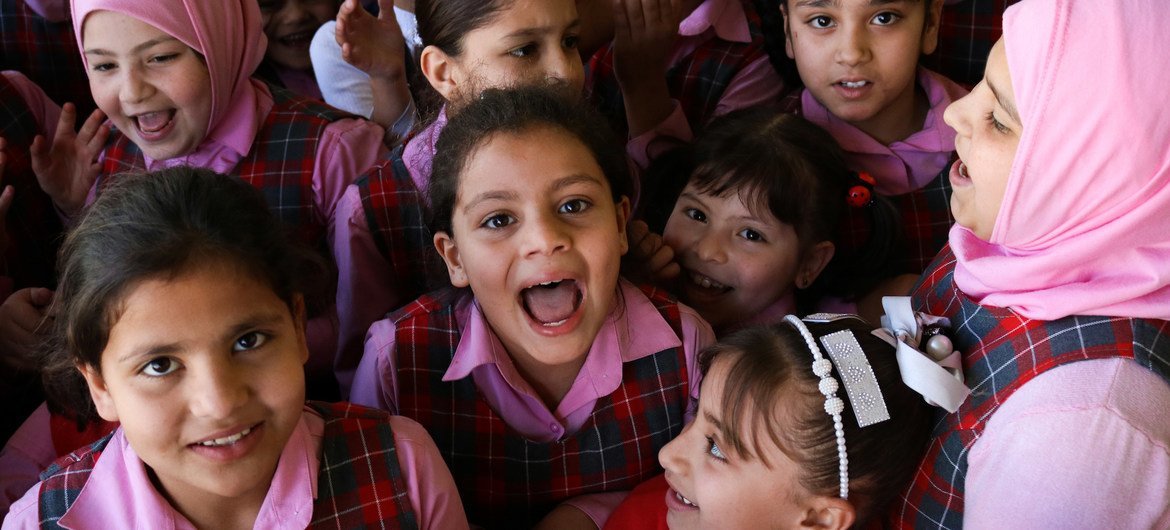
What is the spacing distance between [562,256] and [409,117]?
99 cm

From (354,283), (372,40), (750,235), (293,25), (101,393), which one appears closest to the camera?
(101,393)

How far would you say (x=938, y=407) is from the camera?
133 cm

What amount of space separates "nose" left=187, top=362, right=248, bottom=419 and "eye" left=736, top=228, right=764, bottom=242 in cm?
103

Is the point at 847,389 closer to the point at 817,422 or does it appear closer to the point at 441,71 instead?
the point at 817,422

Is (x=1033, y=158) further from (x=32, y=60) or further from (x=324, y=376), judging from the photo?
(x=32, y=60)

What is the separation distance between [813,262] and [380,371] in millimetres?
892

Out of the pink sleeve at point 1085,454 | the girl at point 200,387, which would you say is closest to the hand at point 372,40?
the girl at point 200,387

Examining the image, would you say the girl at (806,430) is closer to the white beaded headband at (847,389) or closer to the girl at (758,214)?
the white beaded headband at (847,389)

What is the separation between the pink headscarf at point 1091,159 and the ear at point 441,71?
109 centimetres

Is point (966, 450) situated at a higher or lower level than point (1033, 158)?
lower

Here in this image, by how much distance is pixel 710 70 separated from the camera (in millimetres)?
2256

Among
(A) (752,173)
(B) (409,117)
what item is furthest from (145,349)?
(B) (409,117)

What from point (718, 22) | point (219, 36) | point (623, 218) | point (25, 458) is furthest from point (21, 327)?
point (718, 22)

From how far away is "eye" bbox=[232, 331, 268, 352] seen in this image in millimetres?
1132
